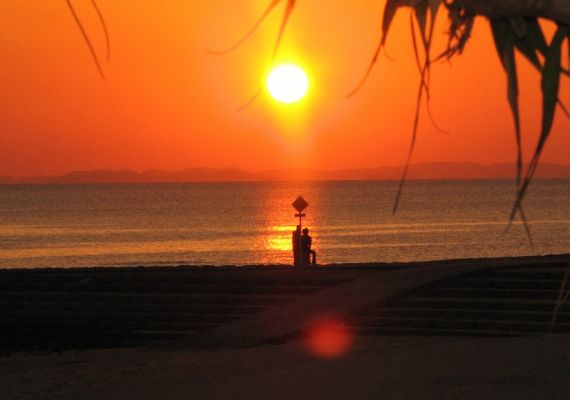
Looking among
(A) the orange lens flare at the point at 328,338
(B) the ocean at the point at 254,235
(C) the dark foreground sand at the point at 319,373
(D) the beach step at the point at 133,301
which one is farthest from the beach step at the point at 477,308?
(B) the ocean at the point at 254,235

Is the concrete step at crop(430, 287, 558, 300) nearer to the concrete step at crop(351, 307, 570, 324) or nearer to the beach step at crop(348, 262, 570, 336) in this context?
the beach step at crop(348, 262, 570, 336)

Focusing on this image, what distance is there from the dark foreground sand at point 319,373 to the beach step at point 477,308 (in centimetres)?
81

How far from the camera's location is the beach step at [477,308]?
13.4 m

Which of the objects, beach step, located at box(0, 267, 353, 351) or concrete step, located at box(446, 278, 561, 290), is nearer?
beach step, located at box(0, 267, 353, 351)

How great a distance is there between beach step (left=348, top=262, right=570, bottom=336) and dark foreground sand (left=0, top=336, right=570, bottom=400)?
0.81 meters

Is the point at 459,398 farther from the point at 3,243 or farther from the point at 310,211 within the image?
the point at 310,211

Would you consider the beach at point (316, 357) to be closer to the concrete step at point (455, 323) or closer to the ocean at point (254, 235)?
the concrete step at point (455, 323)

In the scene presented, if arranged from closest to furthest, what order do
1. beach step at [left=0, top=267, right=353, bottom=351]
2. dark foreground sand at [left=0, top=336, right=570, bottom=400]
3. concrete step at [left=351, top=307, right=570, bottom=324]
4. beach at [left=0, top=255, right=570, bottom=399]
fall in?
1. dark foreground sand at [left=0, top=336, right=570, bottom=400]
2. beach at [left=0, top=255, right=570, bottom=399]
3. concrete step at [left=351, top=307, right=570, bottom=324]
4. beach step at [left=0, top=267, right=353, bottom=351]

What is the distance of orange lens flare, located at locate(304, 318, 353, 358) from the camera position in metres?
11.7

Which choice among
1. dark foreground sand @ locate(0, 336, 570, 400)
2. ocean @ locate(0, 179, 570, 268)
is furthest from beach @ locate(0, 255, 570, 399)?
ocean @ locate(0, 179, 570, 268)

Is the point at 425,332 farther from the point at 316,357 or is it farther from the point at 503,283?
the point at 316,357

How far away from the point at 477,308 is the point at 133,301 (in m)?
5.04

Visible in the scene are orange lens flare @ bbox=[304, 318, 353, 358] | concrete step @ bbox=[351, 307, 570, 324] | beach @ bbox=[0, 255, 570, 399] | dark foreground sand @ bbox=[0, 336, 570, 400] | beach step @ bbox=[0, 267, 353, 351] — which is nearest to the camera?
dark foreground sand @ bbox=[0, 336, 570, 400]

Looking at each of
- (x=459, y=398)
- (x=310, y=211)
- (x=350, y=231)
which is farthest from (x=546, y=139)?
(x=310, y=211)
